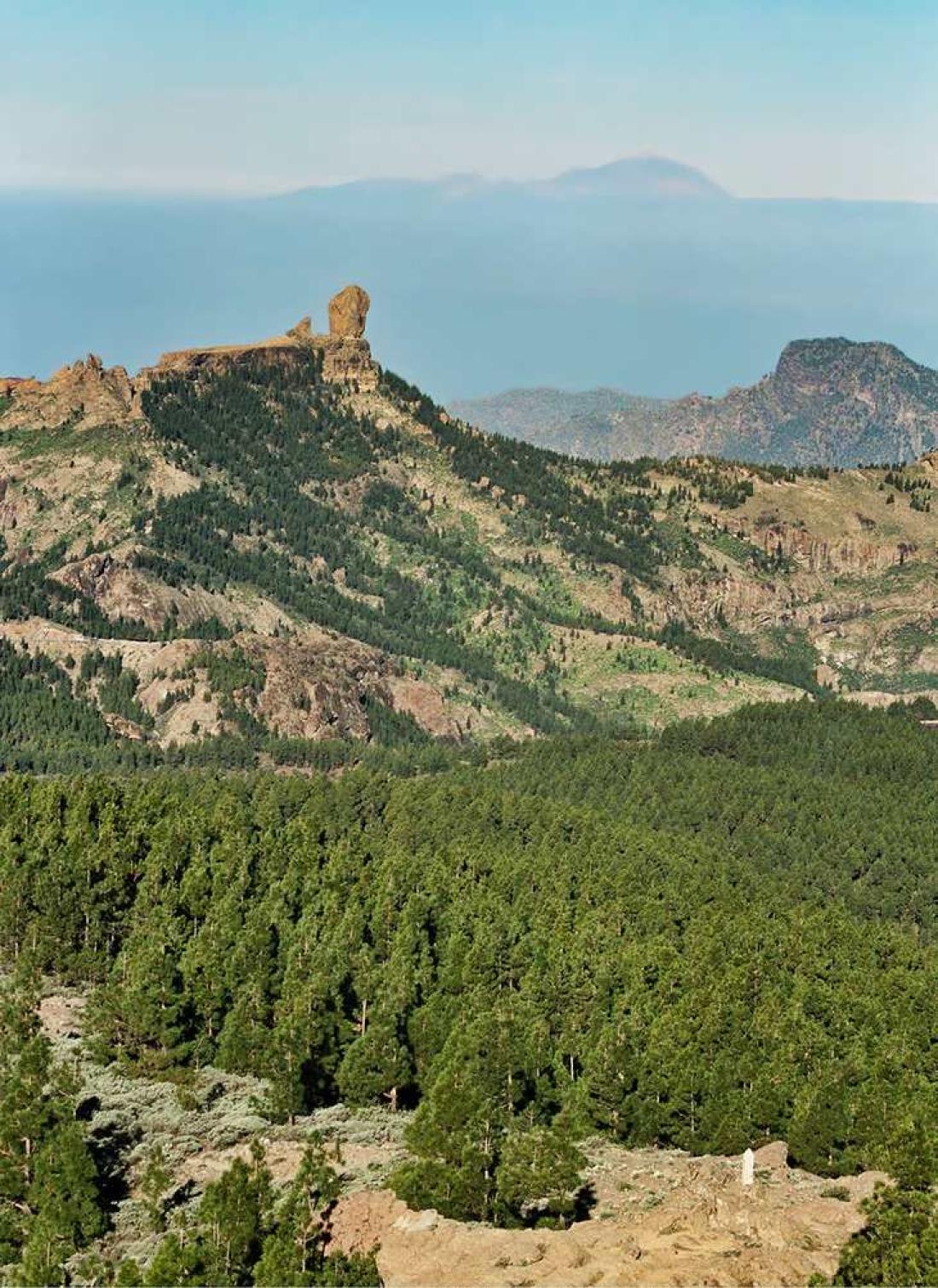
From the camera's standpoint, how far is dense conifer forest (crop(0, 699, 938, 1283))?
320 ft

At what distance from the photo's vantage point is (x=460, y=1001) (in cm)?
12962

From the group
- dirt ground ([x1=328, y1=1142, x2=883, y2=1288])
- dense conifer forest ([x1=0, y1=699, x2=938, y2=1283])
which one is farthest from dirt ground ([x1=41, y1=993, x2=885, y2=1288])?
dense conifer forest ([x1=0, y1=699, x2=938, y2=1283])

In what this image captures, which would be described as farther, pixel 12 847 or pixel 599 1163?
pixel 12 847

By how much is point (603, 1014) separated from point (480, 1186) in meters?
37.6

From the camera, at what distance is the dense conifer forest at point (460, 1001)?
320 ft

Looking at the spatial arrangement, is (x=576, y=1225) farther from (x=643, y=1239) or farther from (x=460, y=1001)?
(x=460, y=1001)

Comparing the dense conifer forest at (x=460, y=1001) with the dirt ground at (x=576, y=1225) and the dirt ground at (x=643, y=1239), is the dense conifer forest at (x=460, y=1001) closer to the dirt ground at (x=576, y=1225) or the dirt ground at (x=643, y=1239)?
the dirt ground at (x=576, y=1225)

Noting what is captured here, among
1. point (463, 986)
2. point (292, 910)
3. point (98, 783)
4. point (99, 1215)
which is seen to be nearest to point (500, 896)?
point (292, 910)

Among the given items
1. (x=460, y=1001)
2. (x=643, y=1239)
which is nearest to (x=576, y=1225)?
(x=643, y=1239)

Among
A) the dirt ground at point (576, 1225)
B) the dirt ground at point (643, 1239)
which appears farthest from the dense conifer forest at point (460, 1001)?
the dirt ground at point (643, 1239)

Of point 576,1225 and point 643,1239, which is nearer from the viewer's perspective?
point 643,1239

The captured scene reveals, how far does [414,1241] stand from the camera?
88625mm

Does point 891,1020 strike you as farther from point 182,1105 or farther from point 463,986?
point 182,1105

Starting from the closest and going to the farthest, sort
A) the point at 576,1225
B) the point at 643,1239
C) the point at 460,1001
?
the point at 643,1239, the point at 576,1225, the point at 460,1001
